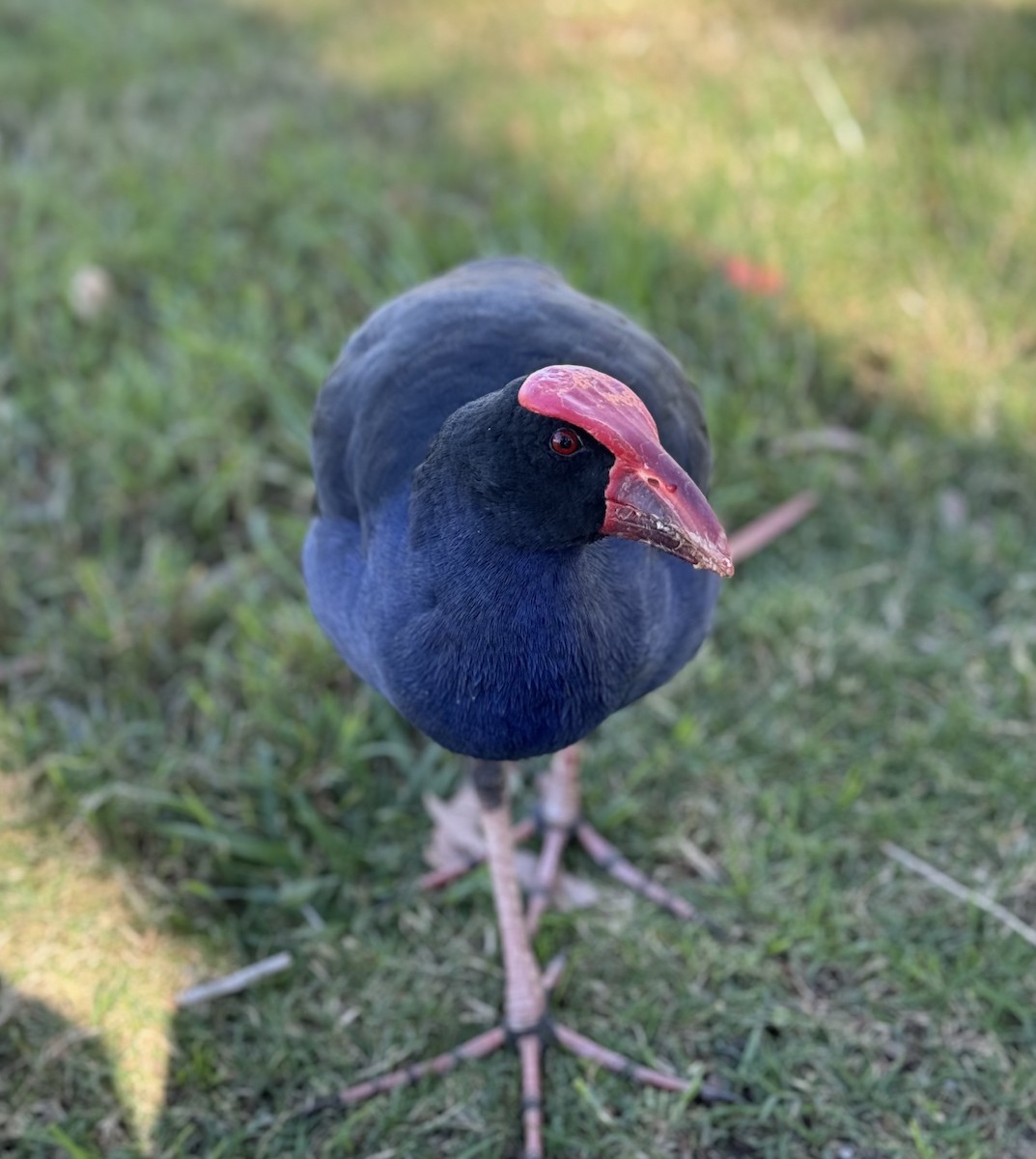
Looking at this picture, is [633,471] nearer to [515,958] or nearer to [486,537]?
[486,537]

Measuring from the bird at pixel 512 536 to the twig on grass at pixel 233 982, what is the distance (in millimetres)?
294

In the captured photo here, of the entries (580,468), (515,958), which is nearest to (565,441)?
(580,468)

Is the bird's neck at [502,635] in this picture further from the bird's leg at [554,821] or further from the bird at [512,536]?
the bird's leg at [554,821]

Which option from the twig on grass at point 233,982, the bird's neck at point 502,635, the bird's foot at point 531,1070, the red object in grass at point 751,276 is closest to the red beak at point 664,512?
the bird's neck at point 502,635

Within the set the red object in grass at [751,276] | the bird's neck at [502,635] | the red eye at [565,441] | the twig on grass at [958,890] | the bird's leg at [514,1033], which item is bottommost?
the twig on grass at [958,890]

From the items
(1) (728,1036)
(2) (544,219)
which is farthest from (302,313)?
(1) (728,1036)

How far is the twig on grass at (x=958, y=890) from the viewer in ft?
7.68

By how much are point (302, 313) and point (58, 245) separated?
0.85m

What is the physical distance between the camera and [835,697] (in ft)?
9.21

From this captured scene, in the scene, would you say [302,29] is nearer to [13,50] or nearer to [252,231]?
[13,50]

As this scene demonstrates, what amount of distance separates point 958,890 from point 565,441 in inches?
53.8

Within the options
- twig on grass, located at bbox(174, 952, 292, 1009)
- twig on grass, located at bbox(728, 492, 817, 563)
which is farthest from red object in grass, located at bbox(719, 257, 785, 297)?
twig on grass, located at bbox(174, 952, 292, 1009)

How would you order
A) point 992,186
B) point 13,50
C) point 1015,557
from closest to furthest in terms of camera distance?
point 1015,557
point 992,186
point 13,50

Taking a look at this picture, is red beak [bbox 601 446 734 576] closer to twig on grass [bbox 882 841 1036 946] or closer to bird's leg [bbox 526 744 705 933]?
bird's leg [bbox 526 744 705 933]
